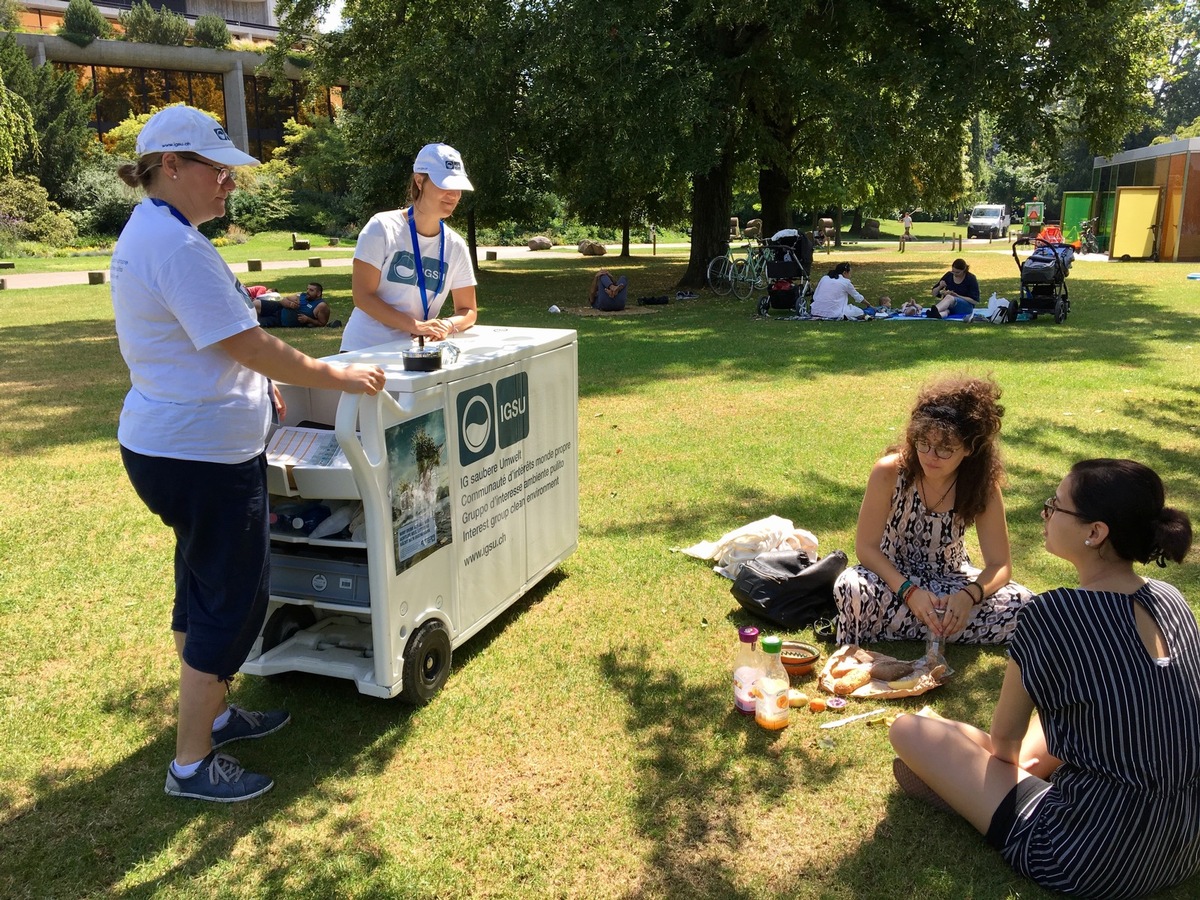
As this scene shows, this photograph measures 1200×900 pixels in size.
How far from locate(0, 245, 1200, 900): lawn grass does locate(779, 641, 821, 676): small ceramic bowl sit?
28 cm

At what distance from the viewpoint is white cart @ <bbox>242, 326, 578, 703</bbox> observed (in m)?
3.46

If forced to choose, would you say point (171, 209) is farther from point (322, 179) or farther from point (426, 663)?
point (322, 179)

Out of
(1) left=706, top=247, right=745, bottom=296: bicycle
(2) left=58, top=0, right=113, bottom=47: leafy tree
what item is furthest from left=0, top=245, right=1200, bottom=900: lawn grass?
(2) left=58, top=0, right=113, bottom=47: leafy tree

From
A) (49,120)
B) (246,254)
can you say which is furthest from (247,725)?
(49,120)

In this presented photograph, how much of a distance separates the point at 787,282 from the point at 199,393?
1487 centimetres

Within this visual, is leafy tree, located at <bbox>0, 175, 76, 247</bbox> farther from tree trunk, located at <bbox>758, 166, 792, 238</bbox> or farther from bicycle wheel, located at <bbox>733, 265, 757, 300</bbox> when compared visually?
bicycle wheel, located at <bbox>733, 265, 757, 300</bbox>

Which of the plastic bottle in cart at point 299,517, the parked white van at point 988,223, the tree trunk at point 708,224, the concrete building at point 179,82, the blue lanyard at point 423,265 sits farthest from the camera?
the concrete building at point 179,82

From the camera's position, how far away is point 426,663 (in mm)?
3834

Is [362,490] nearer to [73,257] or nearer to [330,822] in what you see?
[330,822]

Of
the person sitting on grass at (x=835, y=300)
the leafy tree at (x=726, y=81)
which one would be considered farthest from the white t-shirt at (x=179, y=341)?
the leafy tree at (x=726, y=81)

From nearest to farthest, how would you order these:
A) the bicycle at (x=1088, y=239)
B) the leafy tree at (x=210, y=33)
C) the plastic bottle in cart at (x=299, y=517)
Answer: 1. the plastic bottle in cart at (x=299, y=517)
2. the bicycle at (x=1088, y=239)
3. the leafy tree at (x=210, y=33)

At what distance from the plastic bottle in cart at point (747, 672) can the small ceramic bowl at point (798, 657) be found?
8.5 inches

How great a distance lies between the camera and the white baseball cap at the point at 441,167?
4117mm

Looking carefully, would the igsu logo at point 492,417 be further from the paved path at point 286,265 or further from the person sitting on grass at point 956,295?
the paved path at point 286,265
